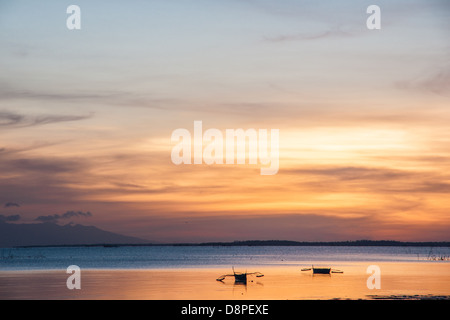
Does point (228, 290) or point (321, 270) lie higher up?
point (228, 290)

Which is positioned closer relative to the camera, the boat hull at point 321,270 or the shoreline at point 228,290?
the shoreline at point 228,290

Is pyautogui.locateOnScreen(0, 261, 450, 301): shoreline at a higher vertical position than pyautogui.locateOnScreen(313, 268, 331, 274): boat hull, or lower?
higher

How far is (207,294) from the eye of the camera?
57.5m

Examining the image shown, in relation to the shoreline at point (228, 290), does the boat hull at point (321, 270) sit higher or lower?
lower

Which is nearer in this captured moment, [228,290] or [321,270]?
[228,290]

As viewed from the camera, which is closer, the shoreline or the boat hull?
the shoreline
